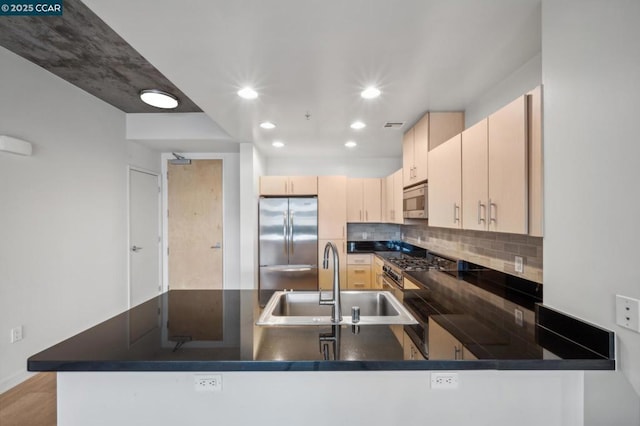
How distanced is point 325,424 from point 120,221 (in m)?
3.48

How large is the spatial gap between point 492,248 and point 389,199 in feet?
5.97

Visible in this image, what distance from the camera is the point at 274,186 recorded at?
406 cm

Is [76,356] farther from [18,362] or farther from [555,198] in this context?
[18,362]

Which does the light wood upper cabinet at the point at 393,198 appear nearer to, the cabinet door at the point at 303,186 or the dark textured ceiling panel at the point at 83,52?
the cabinet door at the point at 303,186

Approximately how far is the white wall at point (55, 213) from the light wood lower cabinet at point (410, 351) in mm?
2957

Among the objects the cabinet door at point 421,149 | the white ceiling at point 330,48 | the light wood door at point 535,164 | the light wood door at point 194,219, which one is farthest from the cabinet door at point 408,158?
the light wood door at point 194,219

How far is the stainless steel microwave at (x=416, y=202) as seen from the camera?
2.60m

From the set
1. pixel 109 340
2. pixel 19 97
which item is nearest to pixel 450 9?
pixel 109 340

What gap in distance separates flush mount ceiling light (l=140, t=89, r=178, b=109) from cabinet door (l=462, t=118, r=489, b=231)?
2.66 meters

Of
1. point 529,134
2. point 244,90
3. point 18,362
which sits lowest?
point 18,362

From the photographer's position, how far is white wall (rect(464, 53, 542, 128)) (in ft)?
5.67

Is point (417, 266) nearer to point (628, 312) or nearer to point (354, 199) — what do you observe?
point (354, 199)

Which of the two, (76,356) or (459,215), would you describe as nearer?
(76,356)

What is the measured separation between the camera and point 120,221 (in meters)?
3.45
